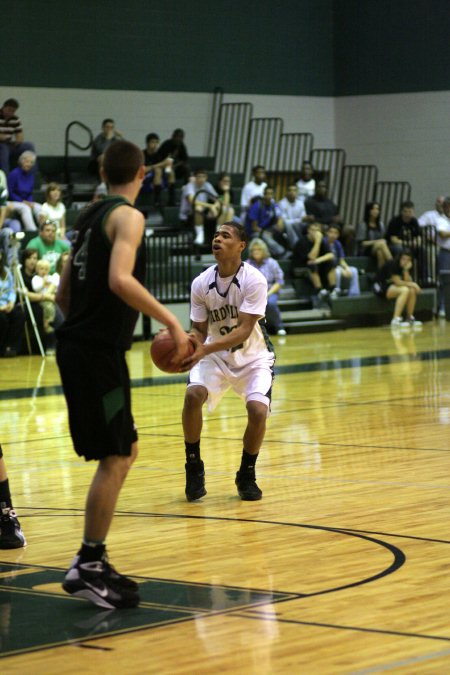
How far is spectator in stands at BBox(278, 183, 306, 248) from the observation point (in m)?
21.6

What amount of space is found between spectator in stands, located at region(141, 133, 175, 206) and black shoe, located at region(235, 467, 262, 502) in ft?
46.8

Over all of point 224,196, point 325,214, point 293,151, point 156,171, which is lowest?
point 325,214

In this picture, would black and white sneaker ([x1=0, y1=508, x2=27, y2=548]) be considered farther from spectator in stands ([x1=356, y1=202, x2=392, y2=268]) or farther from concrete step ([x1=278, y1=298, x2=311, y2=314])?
spectator in stands ([x1=356, y1=202, x2=392, y2=268])

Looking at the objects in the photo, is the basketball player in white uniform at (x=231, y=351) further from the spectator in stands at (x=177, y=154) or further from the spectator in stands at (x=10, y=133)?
the spectator in stands at (x=177, y=154)

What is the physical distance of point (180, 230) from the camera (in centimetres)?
2064

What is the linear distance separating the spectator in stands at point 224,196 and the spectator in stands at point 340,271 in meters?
1.66

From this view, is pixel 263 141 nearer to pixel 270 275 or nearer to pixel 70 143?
pixel 70 143

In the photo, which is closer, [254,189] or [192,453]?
[192,453]

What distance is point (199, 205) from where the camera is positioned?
20.7 meters

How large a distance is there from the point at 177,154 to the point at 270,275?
3810mm

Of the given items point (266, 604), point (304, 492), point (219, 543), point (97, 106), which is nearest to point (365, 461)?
point (304, 492)

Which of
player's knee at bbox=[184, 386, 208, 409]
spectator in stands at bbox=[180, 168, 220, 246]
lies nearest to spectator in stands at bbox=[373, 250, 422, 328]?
spectator in stands at bbox=[180, 168, 220, 246]

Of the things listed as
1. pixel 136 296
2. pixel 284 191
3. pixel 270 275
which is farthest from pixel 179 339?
pixel 284 191

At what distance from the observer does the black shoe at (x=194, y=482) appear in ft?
23.0
